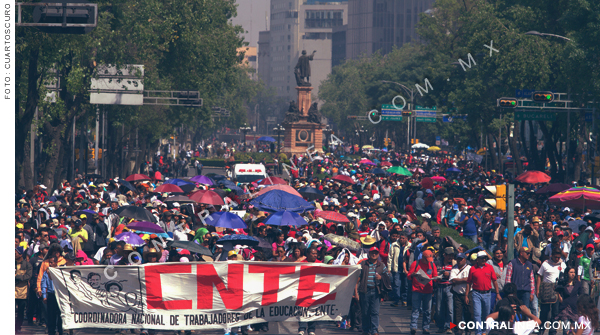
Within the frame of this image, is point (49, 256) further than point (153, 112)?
No

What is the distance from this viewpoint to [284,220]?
1827 cm

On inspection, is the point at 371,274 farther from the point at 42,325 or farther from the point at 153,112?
the point at 153,112

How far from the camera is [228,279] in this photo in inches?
488

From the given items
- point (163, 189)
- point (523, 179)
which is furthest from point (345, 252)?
point (523, 179)

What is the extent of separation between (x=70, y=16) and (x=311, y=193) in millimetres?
13672

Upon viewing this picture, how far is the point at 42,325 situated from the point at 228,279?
3685mm

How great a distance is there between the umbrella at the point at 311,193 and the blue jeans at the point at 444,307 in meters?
14.0

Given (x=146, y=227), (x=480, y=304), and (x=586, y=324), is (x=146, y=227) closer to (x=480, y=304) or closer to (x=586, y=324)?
(x=480, y=304)

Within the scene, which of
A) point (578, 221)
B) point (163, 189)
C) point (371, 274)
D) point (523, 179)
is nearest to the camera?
point (371, 274)

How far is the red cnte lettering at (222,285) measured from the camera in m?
12.3

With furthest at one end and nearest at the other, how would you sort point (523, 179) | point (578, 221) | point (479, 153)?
point (479, 153)
point (523, 179)
point (578, 221)

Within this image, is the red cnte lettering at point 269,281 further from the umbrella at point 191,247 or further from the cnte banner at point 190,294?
the umbrella at point 191,247

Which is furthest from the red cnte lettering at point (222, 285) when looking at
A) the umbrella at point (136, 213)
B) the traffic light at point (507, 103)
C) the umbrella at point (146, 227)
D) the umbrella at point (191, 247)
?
the traffic light at point (507, 103)

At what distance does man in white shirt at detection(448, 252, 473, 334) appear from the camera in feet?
44.0
